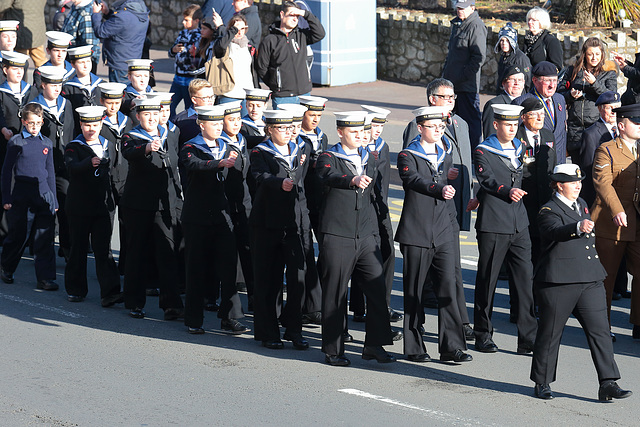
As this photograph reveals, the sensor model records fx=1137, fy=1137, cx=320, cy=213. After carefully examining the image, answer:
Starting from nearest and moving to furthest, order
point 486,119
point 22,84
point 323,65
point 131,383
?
1. point 131,383
2. point 486,119
3. point 22,84
4. point 323,65

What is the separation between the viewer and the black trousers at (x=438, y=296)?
8422 millimetres

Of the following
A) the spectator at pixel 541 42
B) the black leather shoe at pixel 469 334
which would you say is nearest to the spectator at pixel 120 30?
the spectator at pixel 541 42

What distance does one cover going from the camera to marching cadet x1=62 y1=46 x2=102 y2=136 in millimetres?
11555

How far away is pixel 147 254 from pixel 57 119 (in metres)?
2.08

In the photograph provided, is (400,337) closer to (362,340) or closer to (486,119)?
(362,340)

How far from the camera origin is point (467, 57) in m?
14.2

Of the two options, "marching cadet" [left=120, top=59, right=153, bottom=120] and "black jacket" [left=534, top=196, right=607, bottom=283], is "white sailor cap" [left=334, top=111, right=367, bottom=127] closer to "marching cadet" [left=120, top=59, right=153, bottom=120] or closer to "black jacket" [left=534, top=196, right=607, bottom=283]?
"black jacket" [left=534, top=196, right=607, bottom=283]

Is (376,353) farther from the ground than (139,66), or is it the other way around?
(139,66)

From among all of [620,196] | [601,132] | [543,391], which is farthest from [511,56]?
[543,391]

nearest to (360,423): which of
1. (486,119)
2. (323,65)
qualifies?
(486,119)

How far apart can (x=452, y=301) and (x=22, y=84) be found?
217 inches

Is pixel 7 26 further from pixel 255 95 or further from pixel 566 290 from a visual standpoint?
pixel 566 290

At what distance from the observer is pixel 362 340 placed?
29.8 feet

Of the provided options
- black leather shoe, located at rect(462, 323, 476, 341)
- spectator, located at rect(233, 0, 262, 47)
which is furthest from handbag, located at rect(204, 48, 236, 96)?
black leather shoe, located at rect(462, 323, 476, 341)
